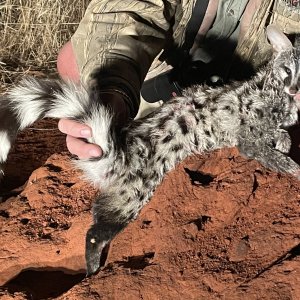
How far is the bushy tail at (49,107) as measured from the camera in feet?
8.31

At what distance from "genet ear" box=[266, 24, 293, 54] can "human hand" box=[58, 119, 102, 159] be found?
1473 mm

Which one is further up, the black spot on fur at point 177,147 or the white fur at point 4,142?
the white fur at point 4,142

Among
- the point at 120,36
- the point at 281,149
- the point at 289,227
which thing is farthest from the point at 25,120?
the point at 281,149

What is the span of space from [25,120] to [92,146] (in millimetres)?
341

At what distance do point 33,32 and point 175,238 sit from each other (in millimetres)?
3112

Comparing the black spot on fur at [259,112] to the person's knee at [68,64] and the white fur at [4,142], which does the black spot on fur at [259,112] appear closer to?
the person's knee at [68,64]

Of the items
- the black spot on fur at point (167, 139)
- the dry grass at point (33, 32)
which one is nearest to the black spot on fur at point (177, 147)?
the black spot on fur at point (167, 139)

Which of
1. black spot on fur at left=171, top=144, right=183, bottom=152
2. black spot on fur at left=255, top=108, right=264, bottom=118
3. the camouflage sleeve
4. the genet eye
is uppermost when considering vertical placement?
the camouflage sleeve

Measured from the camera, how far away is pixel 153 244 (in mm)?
2775

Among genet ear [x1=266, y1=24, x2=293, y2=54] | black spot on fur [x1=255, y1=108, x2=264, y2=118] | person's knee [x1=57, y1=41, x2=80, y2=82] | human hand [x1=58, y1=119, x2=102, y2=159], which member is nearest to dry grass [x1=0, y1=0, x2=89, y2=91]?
person's knee [x1=57, y1=41, x2=80, y2=82]

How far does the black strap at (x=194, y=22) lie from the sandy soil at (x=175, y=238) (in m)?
0.70

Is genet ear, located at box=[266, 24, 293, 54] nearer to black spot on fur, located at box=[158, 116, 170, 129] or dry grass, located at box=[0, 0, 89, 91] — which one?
black spot on fur, located at box=[158, 116, 170, 129]

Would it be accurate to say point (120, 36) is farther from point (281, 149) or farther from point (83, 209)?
point (281, 149)

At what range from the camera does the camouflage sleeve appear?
277 centimetres
